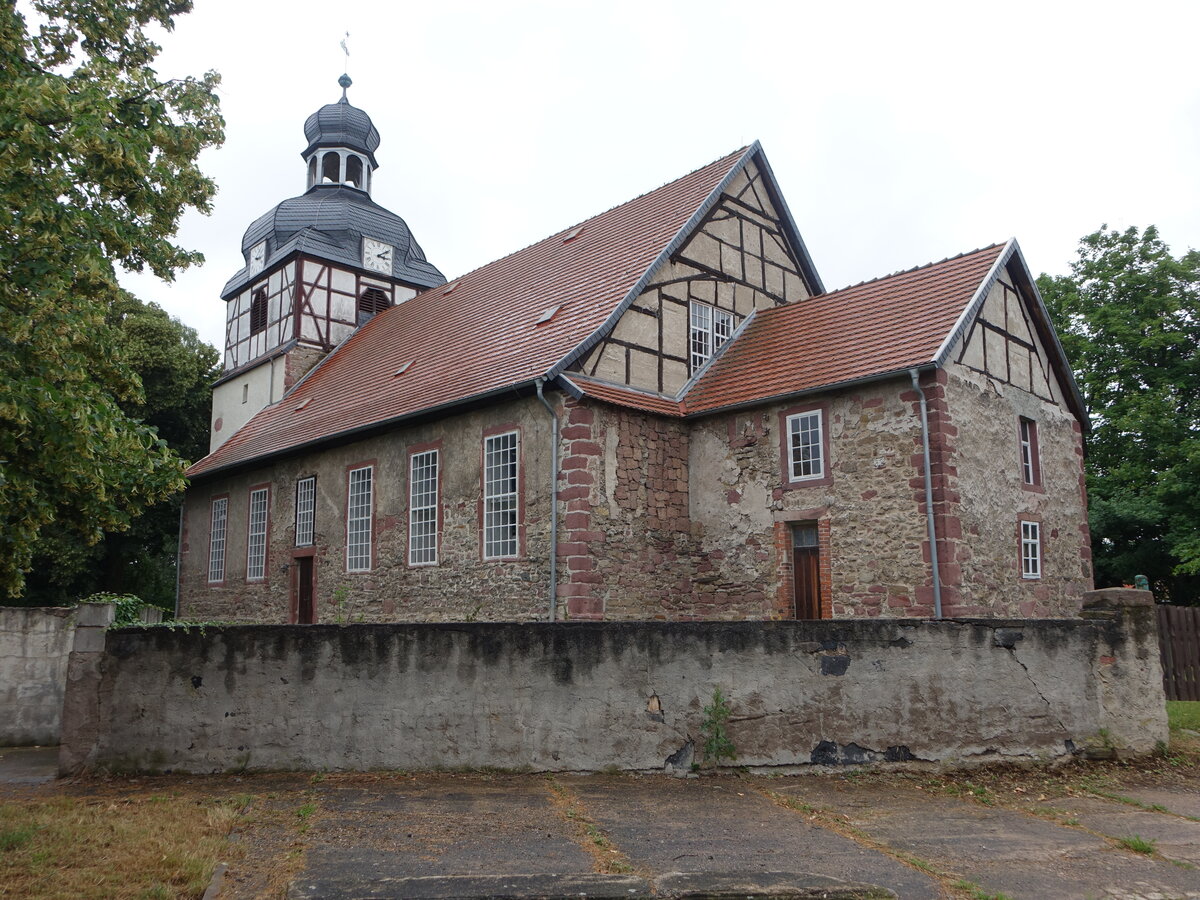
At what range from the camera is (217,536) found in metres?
23.5

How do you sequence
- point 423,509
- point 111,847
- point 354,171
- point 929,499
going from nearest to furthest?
point 111,847
point 929,499
point 423,509
point 354,171

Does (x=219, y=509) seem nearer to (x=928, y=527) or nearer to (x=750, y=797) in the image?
(x=928, y=527)

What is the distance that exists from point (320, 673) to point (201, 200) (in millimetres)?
4842

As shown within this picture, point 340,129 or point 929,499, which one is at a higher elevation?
point 340,129

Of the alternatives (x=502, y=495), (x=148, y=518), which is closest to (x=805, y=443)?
(x=502, y=495)

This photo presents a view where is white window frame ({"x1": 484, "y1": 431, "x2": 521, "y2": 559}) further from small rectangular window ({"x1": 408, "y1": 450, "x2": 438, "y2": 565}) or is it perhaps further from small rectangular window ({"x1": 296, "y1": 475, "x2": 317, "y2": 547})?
small rectangular window ({"x1": 296, "y1": 475, "x2": 317, "y2": 547})

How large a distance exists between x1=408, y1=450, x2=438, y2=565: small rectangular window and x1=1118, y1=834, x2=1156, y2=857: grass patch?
12042 millimetres

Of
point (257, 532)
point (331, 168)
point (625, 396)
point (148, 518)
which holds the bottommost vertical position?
point (257, 532)

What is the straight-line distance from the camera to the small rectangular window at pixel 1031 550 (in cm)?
1485

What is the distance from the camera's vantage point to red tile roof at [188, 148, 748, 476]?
A: 16516 mm

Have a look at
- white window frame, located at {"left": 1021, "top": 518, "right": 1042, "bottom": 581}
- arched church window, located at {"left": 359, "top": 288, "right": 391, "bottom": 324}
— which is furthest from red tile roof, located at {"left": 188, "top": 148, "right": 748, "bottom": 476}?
white window frame, located at {"left": 1021, "top": 518, "right": 1042, "bottom": 581}

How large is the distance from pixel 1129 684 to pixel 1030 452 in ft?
22.9

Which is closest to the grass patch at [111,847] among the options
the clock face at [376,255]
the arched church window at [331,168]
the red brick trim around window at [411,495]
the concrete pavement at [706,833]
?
the concrete pavement at [706,833]

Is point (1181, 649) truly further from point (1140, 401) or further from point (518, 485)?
point (1140, 401)
